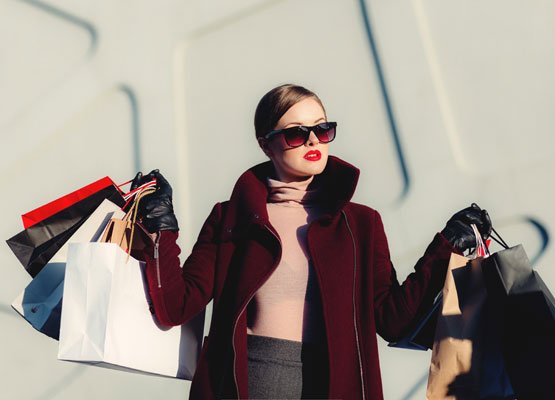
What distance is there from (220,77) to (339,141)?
17.8 inches

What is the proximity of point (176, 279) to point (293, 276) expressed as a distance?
212 millimetres

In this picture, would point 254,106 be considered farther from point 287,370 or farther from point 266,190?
point 287,370

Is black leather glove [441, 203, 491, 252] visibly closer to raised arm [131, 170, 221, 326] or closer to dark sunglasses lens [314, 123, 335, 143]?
dark sunglasses lens [314, 123, 335, 143]

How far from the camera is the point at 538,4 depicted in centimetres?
228

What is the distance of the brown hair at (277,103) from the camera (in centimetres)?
151

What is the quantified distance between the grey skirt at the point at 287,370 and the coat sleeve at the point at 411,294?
5.8 inches

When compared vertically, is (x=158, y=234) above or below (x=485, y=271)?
above

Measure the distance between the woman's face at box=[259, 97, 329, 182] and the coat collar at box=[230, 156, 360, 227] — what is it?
0.05 meters

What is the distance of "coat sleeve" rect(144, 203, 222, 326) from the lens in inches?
55.8

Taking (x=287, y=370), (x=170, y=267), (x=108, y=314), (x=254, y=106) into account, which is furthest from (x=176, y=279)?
(x=254, y=106)

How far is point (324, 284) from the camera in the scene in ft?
4.54

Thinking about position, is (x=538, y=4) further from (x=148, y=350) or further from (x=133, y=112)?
(x=148, y=350)

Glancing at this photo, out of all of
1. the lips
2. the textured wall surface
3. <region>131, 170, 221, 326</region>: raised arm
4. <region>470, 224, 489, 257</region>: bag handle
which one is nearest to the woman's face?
the lips

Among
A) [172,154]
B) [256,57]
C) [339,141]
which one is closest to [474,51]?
[339,141]
